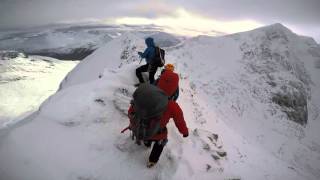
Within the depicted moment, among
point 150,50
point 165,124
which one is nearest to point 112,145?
point 165,124

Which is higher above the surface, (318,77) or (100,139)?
(100,139)

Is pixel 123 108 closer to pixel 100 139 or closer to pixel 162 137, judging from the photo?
pixel 100 139

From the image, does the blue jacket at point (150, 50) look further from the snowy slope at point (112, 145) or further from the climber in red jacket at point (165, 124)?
the climber in red jacket at point (165, 124)

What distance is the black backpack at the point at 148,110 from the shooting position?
268 inches

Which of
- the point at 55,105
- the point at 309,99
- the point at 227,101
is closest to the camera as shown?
the point at 55,105

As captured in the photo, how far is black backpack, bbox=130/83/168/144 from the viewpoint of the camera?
681 cm

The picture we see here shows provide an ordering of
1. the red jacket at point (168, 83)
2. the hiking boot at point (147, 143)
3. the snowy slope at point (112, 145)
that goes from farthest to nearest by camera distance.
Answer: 1. the red jacket at point (168, 83)
2. the hiking boot at point (147, 143)
3. the snowy slope at point (112, 145)

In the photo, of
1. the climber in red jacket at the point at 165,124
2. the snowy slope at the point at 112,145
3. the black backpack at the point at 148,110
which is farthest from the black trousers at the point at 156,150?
the black backpack at the point at 148,110

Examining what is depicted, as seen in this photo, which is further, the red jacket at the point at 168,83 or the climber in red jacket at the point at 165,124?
the red jacket at the point at 168,83

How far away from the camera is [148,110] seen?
267 inches

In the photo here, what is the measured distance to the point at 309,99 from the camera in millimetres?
59562

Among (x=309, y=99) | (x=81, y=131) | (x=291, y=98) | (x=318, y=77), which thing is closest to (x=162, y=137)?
(x=81, y=131)

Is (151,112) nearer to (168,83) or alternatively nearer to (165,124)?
(165,124)

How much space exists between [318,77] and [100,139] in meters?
71.3
